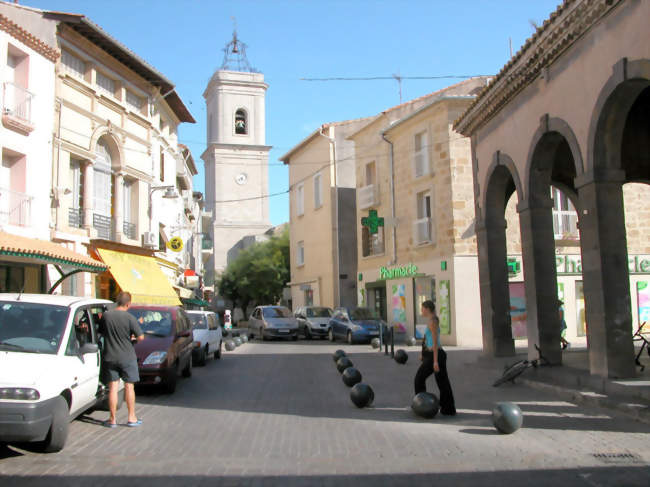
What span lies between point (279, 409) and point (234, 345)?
14853mm

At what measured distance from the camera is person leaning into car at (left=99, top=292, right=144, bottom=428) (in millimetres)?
8469

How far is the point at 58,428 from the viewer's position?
6742 mm

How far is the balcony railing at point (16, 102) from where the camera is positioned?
1717cm

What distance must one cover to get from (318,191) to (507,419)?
33.2 meters

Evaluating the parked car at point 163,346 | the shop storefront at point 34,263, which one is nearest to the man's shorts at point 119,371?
the parked car at point 163,346

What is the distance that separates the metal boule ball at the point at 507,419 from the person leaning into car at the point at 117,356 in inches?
184

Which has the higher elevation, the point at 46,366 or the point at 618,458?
the point at 46,366

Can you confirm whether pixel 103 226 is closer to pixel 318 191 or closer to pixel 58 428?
pixel 58 428

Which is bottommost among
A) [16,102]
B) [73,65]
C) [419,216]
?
[419,216]

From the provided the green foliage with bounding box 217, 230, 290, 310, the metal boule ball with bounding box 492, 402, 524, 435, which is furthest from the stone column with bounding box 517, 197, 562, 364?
the green foliage with bounding box 217, 230, 290, 310

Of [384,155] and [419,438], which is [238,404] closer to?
[419,438]

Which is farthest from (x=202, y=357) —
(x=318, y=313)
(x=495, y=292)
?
(x=318, y=313)

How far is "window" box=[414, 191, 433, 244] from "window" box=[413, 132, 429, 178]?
0.95m

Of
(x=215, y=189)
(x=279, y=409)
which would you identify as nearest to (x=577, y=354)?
(x=279, y=409)
